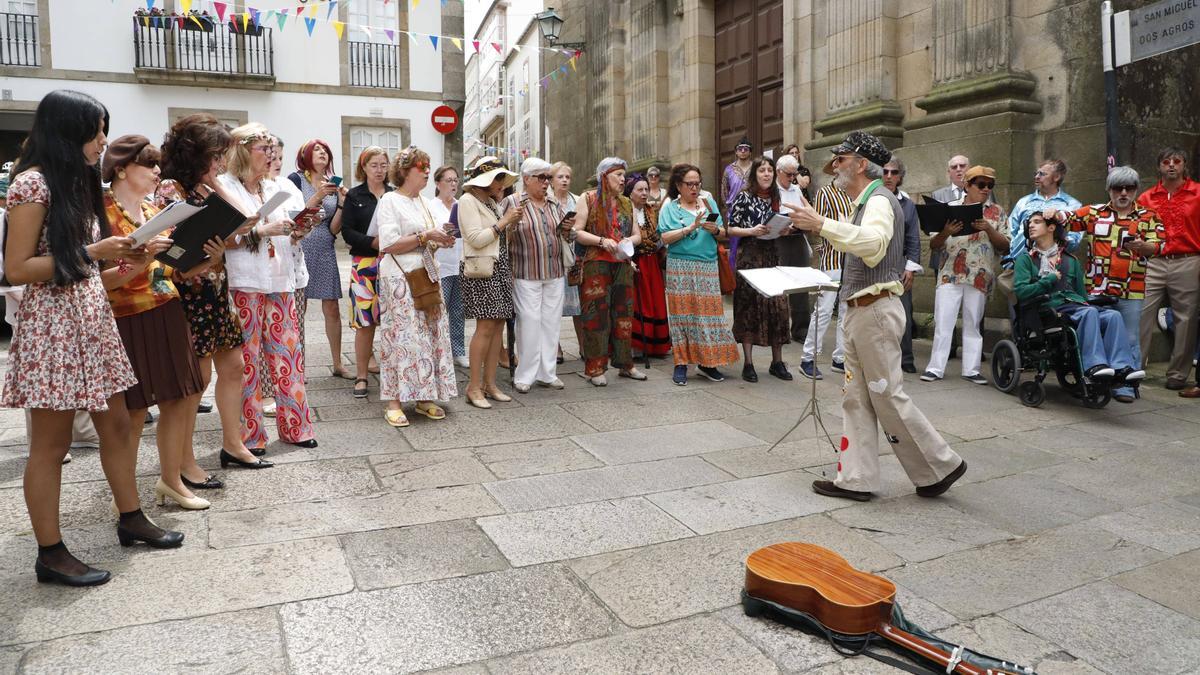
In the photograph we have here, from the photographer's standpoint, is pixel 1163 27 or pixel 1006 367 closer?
pixel 1163 27

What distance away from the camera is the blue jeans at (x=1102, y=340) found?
6262 mm

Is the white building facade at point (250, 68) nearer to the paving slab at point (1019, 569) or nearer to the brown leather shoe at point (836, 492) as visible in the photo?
the brown leather shoe at point (836, 492)

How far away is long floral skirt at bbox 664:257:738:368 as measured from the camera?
737cm

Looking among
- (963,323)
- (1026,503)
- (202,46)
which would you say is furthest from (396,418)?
(202,46)

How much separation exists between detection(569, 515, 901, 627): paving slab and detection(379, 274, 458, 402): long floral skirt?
262 cm

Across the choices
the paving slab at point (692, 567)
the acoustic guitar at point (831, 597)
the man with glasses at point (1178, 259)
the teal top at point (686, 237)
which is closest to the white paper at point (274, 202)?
the paving slab at point (692, 567)

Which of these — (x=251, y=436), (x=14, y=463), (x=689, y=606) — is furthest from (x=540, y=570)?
(x=14, y=463)

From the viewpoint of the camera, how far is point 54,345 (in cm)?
320

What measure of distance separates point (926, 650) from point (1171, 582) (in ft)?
4.58

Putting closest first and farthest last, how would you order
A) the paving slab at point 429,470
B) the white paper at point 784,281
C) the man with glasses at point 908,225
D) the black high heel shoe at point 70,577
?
the black high heel shoe at point 70,577 < the paving slab at point 429,470 < the white paper at point 784,281 < the man with glasses at point 908,225

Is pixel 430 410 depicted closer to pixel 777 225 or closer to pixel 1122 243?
pixel 777 225

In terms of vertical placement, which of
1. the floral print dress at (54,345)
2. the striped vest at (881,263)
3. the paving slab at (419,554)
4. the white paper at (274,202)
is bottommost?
the paving slab at (419,554)

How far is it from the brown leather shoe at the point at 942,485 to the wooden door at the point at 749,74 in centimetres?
824

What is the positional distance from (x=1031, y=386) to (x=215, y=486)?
18.6 feet
